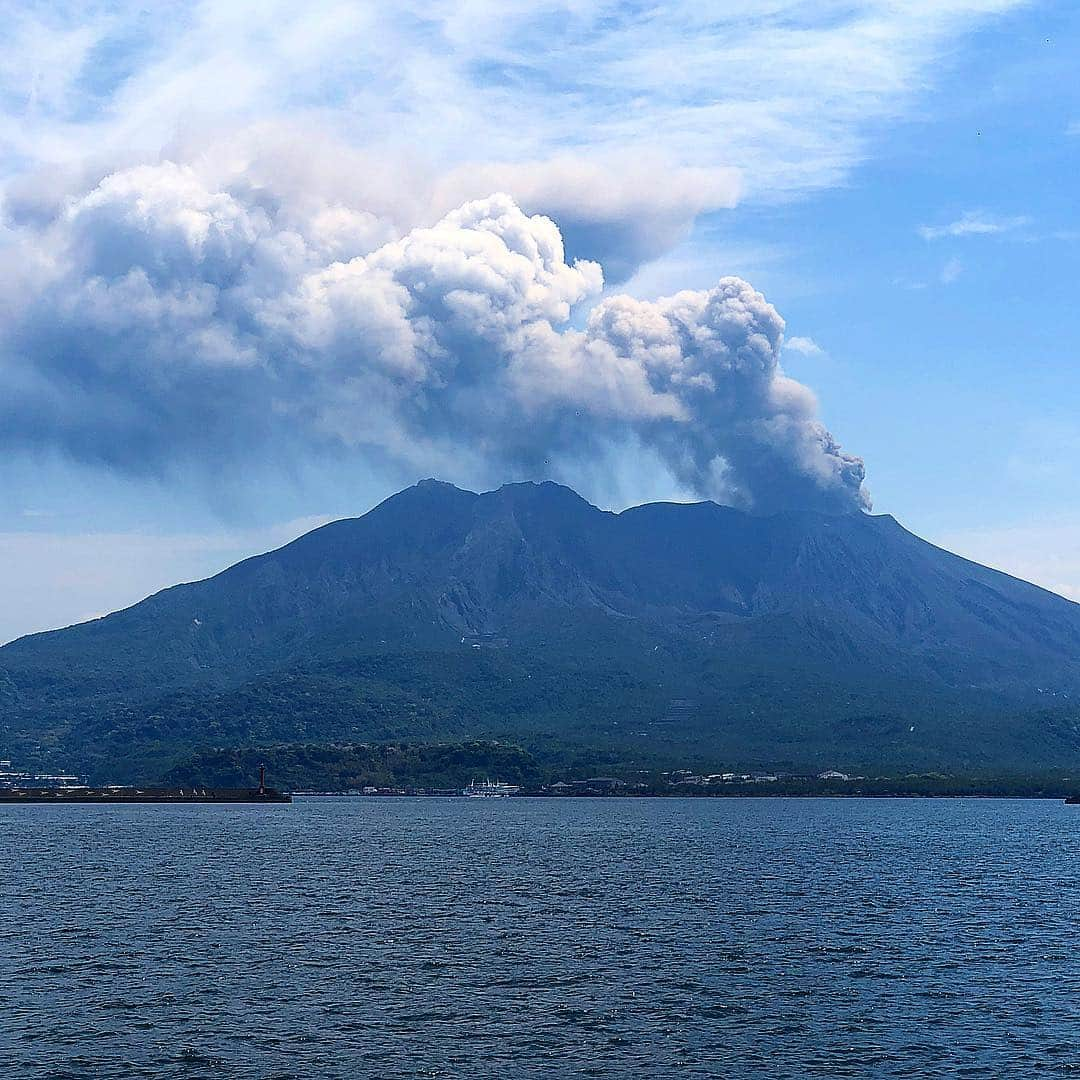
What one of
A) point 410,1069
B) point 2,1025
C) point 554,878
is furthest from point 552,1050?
point 554,878

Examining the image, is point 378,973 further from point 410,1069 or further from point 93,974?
point 410,1069

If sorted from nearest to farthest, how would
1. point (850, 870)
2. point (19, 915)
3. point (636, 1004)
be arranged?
point (636, 1004)
point (19, 915)
point (850, 870)

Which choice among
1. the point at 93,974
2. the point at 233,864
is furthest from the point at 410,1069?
the point at 233,864

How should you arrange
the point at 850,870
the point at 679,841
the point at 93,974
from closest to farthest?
the point at 93,974
the point at 850,870
the point at 679,841

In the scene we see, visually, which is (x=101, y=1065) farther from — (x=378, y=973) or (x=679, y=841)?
(x=679, y=841)

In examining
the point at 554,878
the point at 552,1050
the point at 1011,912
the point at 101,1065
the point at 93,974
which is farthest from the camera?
the point at 554,878

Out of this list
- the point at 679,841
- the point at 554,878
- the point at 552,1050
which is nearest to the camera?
the point at 552,1050

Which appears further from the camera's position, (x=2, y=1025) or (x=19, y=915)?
(x=19, y=915)
